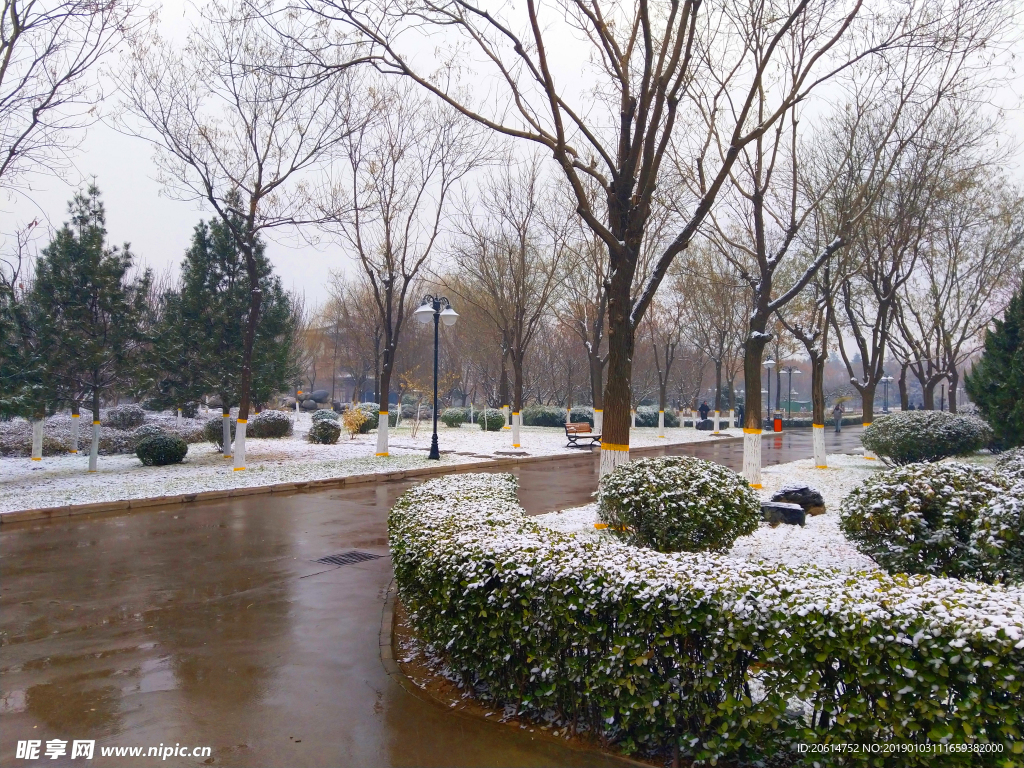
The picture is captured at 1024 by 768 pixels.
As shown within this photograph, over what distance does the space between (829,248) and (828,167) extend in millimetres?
4184

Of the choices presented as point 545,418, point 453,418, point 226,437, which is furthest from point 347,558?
point 545,418

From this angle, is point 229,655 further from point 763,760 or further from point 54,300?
point 54,300

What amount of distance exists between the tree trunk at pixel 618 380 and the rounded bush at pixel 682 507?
1764 mm

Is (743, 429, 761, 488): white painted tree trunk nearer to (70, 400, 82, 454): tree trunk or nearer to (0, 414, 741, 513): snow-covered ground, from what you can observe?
(0, 414, 741, 513): snow-covered ground

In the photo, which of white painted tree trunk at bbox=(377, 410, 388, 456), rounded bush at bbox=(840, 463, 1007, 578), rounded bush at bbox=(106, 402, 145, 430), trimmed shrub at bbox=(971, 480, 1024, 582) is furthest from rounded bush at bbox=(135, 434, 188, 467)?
trimmed shrub at bbox=(971, 480, 1024, 582)

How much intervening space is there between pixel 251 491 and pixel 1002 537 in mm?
12042

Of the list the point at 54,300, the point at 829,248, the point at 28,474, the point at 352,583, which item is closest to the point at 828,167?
the point at 829,248

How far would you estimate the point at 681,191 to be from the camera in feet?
51.0

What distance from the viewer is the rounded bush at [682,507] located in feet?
20.7

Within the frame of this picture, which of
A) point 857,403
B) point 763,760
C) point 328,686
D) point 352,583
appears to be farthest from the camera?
point 857,403

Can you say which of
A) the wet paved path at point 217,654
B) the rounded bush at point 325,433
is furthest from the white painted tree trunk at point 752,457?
the rounded bush at point 325,433

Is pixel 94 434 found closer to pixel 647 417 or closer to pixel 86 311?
pixel 86 311

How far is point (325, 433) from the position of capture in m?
22.0

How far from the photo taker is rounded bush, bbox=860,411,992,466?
45.6 ft
